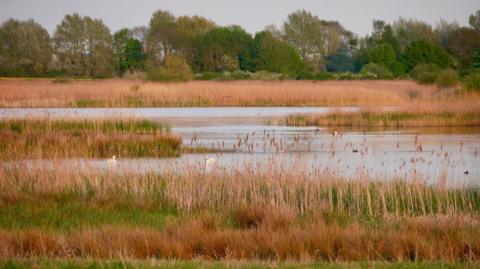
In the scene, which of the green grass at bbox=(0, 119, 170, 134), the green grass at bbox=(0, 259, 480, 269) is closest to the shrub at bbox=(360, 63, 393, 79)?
the green grass at bbox=(0, 119, 170, 134)

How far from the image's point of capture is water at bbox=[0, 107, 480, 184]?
13930 mm

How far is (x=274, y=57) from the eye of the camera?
63.1m

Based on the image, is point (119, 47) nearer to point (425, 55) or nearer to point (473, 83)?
point (425, 55)

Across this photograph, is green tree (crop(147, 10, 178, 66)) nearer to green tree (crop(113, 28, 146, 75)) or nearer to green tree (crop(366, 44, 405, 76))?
green tree (crop(113, 28, 146, 75))

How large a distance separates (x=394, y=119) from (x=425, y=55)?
34222 millimetres

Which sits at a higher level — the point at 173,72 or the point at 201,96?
the point at 173,72

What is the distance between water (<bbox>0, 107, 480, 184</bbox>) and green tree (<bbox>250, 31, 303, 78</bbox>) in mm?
30959

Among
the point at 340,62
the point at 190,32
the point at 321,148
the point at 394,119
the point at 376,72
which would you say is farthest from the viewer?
the point at 340,62

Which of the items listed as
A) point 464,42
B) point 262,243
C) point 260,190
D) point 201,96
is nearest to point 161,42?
point 464,42

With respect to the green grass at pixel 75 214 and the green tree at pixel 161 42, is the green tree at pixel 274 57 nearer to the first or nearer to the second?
the green tree at pixel 161 42

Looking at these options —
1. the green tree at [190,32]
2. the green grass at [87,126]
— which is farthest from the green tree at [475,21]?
the green grass at [87,126]

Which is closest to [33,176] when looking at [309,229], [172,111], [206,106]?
[309,229]

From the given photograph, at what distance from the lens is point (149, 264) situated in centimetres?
700

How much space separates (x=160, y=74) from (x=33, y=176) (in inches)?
1284
